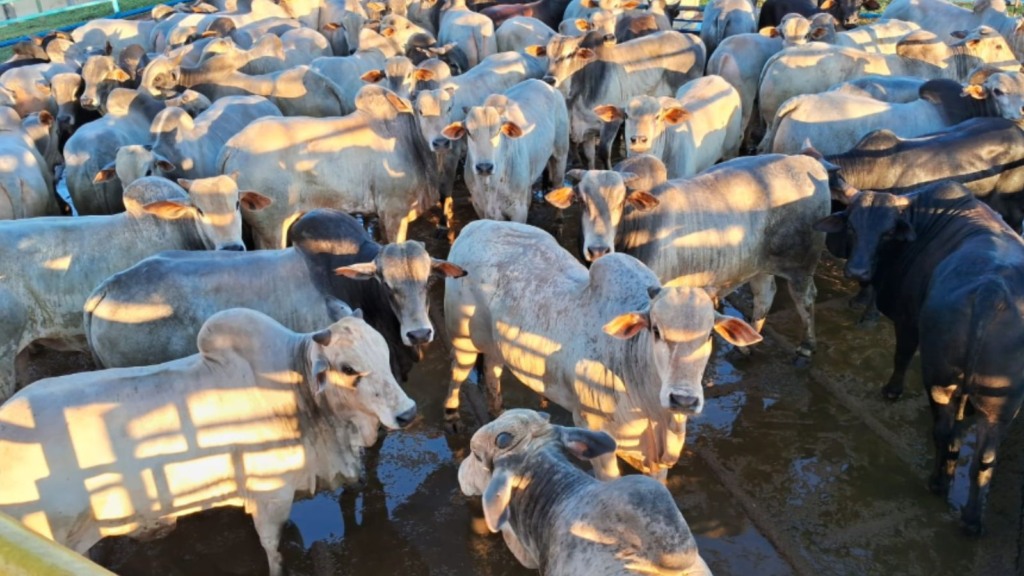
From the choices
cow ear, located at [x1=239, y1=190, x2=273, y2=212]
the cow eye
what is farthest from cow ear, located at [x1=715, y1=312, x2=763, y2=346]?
cow ear, located at [x1=239, y1=190, x2=273, y2=212]

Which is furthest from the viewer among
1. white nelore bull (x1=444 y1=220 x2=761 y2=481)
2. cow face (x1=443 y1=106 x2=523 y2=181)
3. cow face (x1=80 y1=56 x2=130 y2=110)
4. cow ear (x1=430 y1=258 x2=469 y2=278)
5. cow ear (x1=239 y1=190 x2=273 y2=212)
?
cow face (x1=80 y1=56 x2=130 y2=110)

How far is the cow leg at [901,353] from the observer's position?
5.70 metres

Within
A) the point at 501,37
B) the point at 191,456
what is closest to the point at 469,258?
the point at 191,456

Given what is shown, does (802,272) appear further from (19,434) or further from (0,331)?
(0,331)

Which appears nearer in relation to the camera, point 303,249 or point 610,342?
point 610,342

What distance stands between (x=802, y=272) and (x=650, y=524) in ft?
12.1

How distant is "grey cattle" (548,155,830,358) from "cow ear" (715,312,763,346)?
5.57ft

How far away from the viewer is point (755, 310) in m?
6.66

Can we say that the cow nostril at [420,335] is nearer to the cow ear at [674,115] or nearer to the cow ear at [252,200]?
the cow ear at [252,200]

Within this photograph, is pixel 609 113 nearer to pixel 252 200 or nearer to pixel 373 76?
pixel 373 76

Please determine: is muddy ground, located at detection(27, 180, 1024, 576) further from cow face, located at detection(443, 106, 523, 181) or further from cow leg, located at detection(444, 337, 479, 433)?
cow face, located at detection(443, 106, 523, 181)

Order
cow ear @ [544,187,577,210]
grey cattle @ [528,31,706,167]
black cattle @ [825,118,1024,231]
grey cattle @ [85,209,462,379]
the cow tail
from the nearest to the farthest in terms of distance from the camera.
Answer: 1. the cow tail
2. grey cattle @ [85,209,462,379]
3. cow ear @ [544,187,577,210]
4. black cattle @ [825,118,1024,231]
5. grey cattle @ [528,31,706,167]

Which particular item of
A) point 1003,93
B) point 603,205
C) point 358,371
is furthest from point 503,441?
point 1003,93

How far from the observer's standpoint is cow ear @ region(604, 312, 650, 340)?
420 cm
